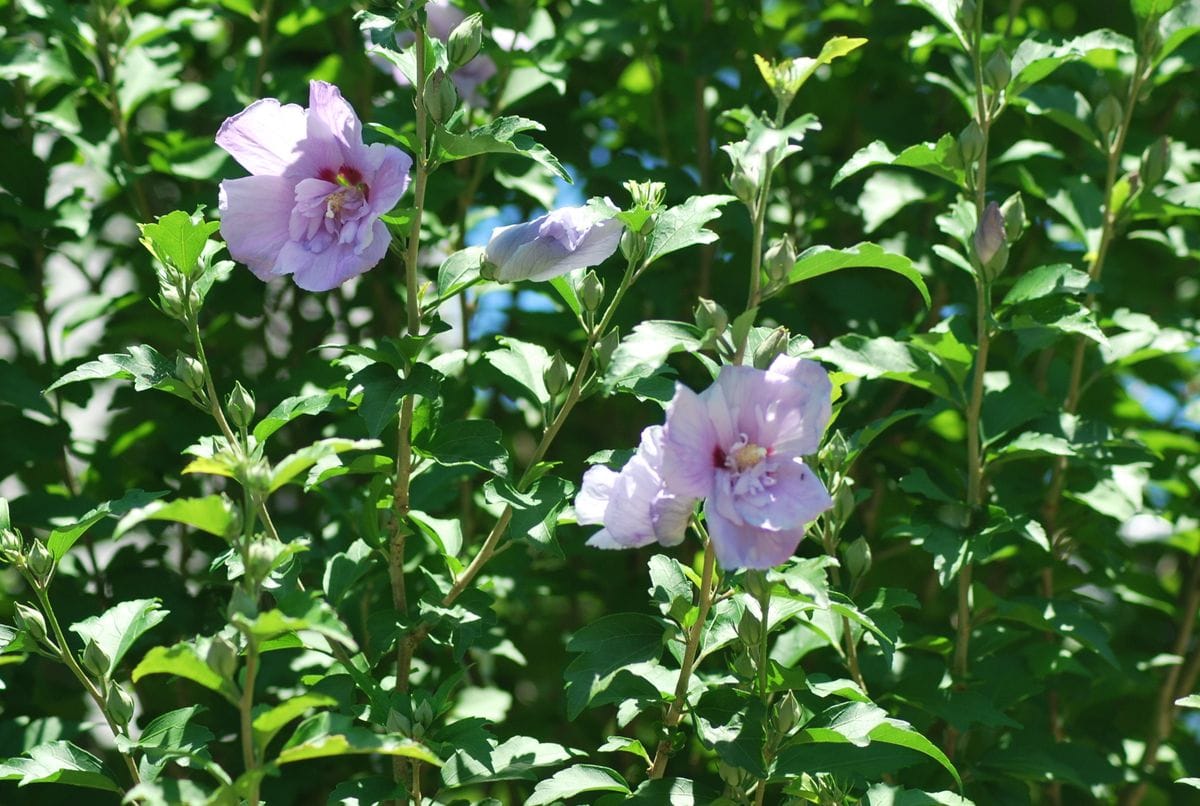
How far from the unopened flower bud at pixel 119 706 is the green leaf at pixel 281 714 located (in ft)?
1.22

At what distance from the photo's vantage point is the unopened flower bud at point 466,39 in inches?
72.3

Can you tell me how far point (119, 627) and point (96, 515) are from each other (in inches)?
8.6

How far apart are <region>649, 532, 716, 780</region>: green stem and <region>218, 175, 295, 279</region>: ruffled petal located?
741mm

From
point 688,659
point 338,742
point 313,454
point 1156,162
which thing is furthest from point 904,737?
point 1156,162

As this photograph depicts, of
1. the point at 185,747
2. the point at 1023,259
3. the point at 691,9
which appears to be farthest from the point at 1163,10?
the point at 185,747

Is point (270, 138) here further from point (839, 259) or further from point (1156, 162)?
point (1156, 162)

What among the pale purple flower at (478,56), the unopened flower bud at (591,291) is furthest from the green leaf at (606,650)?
the pale purple flower at (478,56)

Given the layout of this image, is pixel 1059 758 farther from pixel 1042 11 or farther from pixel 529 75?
pixel 1042 11

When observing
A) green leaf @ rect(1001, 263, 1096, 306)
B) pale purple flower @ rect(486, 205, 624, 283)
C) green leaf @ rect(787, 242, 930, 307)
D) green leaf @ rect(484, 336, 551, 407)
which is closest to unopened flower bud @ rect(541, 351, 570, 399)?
green leaf @ rect(484, 336, 551, 407)

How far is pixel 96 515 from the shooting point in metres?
1.83

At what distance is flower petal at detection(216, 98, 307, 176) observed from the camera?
1.89 metres

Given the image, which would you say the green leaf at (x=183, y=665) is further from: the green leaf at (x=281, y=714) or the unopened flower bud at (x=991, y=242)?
the unopened flower bud at (x=991, y=242)

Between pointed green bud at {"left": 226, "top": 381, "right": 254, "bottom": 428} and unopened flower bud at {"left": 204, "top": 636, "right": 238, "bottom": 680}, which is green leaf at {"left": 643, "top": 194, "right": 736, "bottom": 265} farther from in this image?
unopened flower bud at {"left": 204, "top": 636, "right": 238, "bottom": 680}

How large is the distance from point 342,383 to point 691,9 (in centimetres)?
150
